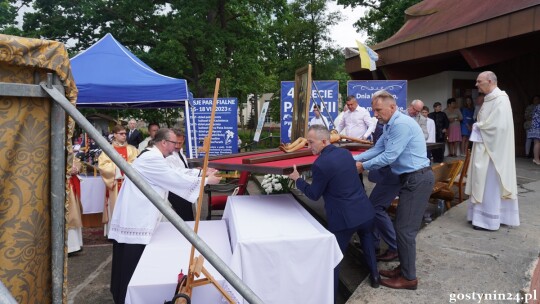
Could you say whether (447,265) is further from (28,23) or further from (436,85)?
(28,23)

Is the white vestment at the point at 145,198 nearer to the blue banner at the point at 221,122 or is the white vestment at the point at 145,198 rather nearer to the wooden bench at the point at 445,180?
the wooden bench at the point at 445,180

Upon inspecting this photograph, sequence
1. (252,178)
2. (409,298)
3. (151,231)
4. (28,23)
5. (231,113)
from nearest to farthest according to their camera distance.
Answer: (409,298)
(151,231)
(252,178)
(231,113)
(28,23)

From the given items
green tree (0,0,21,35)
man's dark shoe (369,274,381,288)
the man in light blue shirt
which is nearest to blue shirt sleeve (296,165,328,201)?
the man in light blue shirt

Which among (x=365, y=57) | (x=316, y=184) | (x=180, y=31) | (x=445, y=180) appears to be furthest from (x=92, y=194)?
(x=180, y=31)

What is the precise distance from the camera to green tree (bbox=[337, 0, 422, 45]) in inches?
623

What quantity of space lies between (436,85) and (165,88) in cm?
820

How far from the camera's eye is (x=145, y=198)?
10.8ft

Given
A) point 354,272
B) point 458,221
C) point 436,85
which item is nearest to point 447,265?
point 354,272

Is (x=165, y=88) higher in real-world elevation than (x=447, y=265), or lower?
higher

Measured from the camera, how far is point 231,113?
10.3m

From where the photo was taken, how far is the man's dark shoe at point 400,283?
316 centimetres

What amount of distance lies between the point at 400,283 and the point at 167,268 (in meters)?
1.93

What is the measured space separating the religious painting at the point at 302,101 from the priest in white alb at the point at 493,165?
2.01 m

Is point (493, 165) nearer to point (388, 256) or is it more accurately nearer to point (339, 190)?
point (388, 256)
